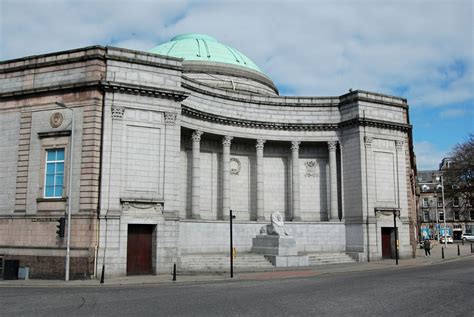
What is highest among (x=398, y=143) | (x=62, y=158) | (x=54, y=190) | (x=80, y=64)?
(x=80, y=64)

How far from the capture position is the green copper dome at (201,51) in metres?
46.5

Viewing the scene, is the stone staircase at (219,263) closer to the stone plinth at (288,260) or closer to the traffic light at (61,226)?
the stone plinth at (288,260)

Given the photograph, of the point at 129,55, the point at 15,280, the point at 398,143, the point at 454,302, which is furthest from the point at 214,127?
the point at 454,302

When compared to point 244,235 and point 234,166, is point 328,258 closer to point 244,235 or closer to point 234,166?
point 244,235

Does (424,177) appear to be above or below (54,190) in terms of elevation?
above

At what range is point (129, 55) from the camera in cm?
2992

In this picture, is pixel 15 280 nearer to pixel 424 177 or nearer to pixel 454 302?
pixel 454 302

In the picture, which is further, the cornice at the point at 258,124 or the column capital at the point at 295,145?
the column capital at the point at 295,145

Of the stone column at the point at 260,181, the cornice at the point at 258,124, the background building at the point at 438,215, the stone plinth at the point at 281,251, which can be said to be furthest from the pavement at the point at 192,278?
the background building at the point at 438,215

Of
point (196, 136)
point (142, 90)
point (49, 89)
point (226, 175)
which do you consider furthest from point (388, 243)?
point (49, 89)

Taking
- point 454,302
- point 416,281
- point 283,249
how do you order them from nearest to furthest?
point 454,302
point 416,281
point 283,249

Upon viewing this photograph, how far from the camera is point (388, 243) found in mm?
39125

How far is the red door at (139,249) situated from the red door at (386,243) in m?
19.6

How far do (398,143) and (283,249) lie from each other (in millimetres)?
14624
